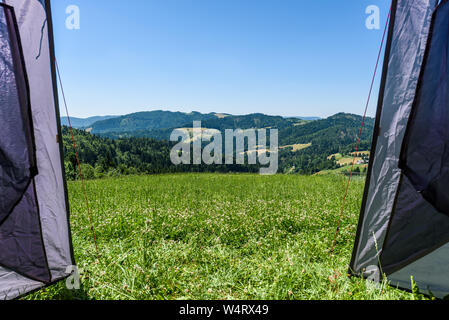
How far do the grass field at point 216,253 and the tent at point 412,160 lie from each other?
0.48 metres

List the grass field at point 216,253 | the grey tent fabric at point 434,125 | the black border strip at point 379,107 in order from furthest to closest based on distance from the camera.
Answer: the grass field at point 216,253, the black border strip at point 379,107, the grey tent fabric at point 434,125

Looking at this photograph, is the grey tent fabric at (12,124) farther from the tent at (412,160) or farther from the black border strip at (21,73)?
the tent at (412,160)

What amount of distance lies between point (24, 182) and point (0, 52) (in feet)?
5.35

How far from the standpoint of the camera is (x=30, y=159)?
3.17 metres

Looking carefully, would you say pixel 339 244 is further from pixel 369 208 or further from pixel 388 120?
pixel 388 120

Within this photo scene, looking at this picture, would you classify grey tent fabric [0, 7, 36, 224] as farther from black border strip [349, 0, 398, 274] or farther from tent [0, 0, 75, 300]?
black border strip [349, 0, 398, 274]

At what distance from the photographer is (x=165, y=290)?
11.3ft

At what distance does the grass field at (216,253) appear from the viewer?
11.1 feet

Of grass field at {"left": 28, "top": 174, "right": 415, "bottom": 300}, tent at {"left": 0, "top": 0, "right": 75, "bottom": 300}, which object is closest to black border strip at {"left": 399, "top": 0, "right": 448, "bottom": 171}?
grass field at {"left": 28, "top": 174, "right": 415, "bottom": 300}

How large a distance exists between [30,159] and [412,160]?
499 centimetres

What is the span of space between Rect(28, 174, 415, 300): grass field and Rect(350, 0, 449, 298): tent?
0.48m

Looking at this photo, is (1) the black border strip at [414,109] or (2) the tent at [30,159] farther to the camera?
(2) the tent at [30,159]

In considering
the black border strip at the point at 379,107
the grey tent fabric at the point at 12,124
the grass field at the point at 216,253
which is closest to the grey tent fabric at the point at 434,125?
the black border strip at the point at 379,107
